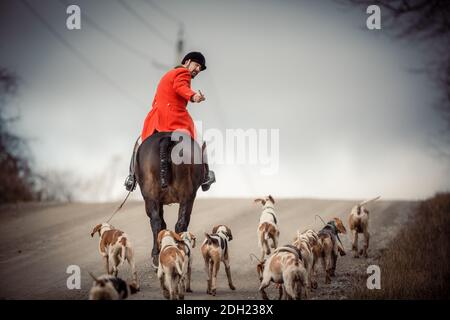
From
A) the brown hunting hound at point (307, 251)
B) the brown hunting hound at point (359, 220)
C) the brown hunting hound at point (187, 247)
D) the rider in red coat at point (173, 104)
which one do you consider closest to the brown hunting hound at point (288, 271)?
the brown hunting hound at point (307, 251)

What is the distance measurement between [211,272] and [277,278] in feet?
5.27

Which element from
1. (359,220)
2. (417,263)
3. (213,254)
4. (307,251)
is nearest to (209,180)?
(213,254)

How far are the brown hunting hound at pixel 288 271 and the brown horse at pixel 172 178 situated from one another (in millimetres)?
2319

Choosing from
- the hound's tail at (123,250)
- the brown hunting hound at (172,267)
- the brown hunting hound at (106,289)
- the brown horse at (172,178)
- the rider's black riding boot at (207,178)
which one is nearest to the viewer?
the brown hunting hound at (106,289)

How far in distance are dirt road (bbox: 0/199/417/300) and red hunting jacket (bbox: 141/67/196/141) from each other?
2.53 m

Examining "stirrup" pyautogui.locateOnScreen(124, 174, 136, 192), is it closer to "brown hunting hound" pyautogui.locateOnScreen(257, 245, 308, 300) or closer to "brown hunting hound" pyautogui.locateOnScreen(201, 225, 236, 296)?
"brown hunting hound" pyautogui.locateOnScreen(201, 225, 236, 296)

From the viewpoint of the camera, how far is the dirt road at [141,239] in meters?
9.57

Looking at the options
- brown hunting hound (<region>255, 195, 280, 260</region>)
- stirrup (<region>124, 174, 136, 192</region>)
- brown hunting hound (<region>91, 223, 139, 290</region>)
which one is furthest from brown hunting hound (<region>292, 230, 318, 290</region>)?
stirrup (<region>124, 174, 136, 192</region>)

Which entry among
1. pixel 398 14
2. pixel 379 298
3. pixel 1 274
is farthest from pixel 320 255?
pixel 398 14

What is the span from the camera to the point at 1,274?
1069 centimetres

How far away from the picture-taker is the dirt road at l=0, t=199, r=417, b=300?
31.4ft

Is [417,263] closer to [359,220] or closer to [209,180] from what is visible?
[359,220]

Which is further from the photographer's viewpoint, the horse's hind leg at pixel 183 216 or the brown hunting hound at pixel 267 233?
the brown hunting hound at pixel 267 233

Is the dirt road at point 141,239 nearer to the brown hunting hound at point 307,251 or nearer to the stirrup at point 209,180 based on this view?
the brown hunting hound at point 307,251
